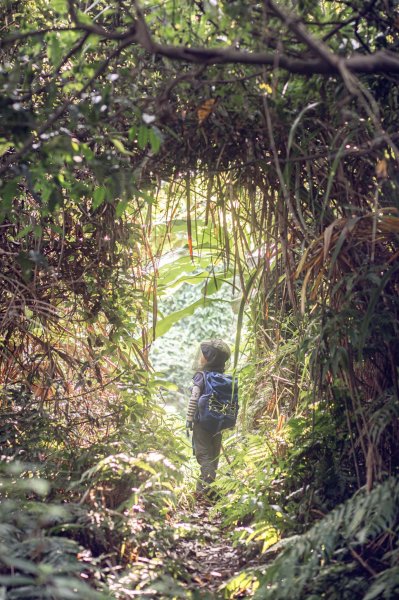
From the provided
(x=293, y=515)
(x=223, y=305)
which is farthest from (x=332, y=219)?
(x=223, y=305)

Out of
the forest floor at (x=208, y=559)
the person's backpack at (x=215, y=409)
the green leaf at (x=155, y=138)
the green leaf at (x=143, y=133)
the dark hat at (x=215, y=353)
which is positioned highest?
the dark hat at (x=215, y=353)

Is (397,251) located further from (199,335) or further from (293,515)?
(199,335)

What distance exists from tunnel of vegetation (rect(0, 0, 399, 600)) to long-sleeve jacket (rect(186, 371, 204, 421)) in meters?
1.24

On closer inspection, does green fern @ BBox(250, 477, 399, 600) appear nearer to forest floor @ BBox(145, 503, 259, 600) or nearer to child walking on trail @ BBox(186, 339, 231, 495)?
forest floor @ BBox(145, 503, 259, 600)

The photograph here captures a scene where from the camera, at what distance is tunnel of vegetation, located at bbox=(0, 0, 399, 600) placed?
239 cm

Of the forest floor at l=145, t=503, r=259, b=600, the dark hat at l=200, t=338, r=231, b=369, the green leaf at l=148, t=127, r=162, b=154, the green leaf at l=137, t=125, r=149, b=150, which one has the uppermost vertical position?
the dark hat at l=200, t=338, r=231, b=369

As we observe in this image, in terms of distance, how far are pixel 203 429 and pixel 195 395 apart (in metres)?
0.29

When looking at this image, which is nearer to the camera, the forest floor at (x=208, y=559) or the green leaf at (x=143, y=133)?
the green leaf at (x=143, y=133)

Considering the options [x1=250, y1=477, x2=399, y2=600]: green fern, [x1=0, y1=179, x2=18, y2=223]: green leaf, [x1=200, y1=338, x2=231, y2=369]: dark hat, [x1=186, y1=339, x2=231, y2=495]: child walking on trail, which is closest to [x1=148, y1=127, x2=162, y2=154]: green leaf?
[x1=0, y1=179, x2=18, y2=223]: green leaf

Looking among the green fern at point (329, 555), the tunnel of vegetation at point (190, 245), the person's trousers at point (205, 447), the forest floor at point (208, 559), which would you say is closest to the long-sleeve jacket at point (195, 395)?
the person's trousers at point (205, 447)

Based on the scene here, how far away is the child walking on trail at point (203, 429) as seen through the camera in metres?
5.86

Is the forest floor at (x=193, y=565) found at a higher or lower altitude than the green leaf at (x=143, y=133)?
lower

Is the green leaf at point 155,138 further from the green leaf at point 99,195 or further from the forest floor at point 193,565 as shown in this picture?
the forest floor at point 193,565

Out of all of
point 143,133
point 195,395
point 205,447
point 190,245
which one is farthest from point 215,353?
point 143,133
